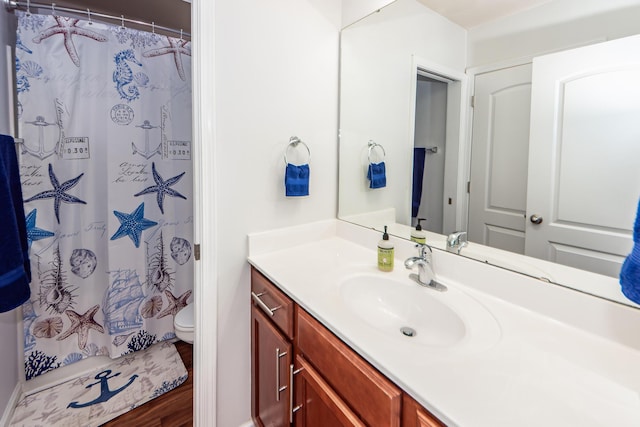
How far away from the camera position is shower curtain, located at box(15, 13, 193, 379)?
157cm

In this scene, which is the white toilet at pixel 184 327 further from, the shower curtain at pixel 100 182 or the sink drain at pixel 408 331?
the sink drain at pixel 408 331

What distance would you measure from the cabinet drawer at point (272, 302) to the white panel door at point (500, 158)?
726 mm

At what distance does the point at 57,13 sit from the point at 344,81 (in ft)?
5.40

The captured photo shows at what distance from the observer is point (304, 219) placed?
5.00 ft

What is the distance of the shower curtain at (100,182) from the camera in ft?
5.14

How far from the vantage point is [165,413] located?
154 centimetres

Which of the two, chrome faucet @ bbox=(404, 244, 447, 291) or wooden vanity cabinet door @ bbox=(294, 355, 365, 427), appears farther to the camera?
chrome faucet @ bbox=(404, 244, 447, 291)

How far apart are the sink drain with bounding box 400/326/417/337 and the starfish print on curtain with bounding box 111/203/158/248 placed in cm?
166

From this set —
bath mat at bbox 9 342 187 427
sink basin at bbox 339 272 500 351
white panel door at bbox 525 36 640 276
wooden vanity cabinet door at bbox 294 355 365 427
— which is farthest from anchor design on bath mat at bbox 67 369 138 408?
white panel door at bbox 525 36 640 276

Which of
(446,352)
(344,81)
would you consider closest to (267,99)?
(344,81)

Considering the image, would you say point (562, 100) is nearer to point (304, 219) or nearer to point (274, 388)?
point (304, 219)

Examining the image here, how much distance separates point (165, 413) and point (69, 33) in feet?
→ 6.80

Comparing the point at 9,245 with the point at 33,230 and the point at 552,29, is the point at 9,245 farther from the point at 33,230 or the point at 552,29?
the point at 552,29

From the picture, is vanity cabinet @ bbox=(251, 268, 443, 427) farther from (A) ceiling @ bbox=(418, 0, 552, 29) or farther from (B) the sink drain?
(A) ceiling @ bbox=(418, 0, 552, 29)
